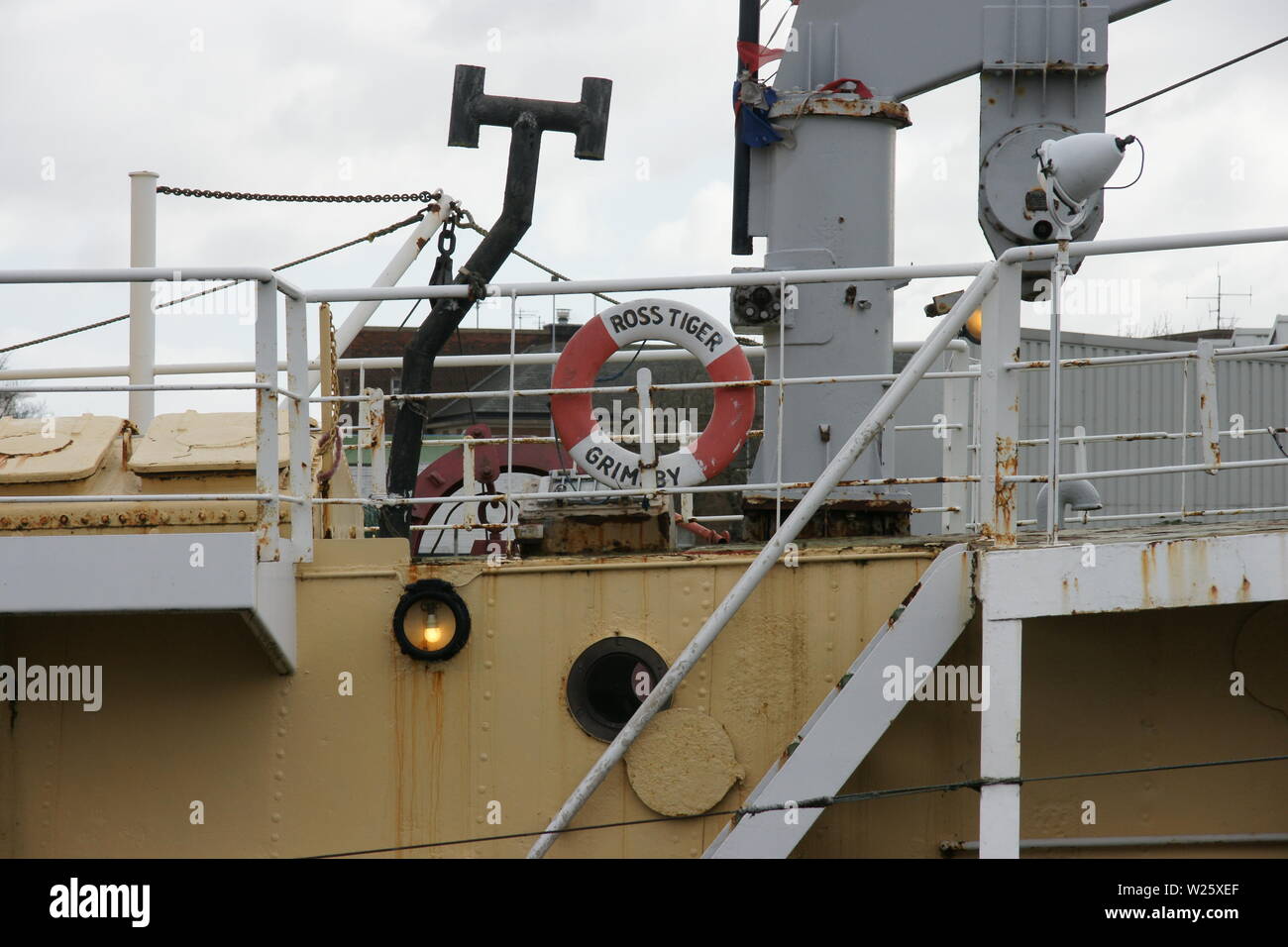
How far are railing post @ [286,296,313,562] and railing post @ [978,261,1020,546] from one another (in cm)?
248

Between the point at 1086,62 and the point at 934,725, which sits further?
the point at 1086,62

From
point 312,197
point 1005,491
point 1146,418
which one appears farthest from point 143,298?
point 1146,418

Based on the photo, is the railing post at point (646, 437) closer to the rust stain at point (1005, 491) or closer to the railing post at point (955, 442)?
the rust stain at point (1005, 491)

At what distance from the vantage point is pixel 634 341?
524 centimetres

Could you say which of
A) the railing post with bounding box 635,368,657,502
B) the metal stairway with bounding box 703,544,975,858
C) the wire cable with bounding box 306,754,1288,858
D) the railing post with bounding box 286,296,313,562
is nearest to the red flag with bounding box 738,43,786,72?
the railing post with bounding box 635,368,657,502

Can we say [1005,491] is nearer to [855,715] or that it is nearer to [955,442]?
[855,715]

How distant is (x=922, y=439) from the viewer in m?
12.3

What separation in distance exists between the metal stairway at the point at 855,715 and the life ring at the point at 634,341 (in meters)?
1.12

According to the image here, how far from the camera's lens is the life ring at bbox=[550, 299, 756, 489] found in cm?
517

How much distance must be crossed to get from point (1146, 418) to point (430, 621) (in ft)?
35.5
